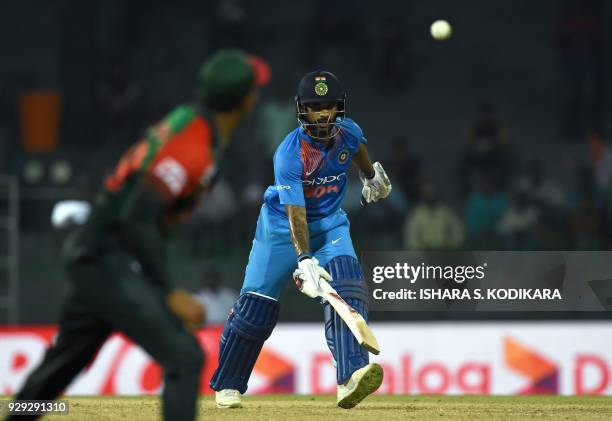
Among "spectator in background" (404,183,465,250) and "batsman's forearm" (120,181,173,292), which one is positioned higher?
"spectator in background" (404,183,465,250)

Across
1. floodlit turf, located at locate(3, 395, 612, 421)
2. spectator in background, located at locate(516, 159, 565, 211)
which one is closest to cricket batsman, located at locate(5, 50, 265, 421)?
floodlit turf, located at locate(3, 395, 612, 421)

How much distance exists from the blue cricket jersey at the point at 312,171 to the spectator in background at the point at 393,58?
30.6 ft

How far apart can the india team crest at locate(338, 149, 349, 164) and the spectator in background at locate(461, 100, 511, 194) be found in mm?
7884

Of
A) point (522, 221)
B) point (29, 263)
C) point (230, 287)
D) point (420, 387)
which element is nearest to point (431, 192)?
point (522, 221)

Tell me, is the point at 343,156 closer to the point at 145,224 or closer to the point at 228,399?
the point at 228,399

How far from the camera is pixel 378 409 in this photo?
8.34 m

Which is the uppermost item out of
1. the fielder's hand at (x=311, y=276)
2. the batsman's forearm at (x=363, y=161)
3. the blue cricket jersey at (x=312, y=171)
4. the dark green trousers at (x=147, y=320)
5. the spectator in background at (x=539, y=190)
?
the spectator in background at (x=539, y=190)

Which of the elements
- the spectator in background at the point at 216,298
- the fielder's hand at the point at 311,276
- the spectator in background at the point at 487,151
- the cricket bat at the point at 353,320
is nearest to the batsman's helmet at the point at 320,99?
the fielder's hand at the point at 311,276

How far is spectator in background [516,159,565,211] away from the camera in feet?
51.2

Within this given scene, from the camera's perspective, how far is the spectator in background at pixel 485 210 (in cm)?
1509

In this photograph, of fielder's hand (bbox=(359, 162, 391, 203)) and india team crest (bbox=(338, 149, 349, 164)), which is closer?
india team crest (bbox=(338, 149, 349, 164))

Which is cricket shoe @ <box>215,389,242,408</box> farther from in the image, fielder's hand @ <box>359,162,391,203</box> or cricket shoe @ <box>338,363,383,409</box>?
fielder's hand @ <box>359,162,391,203</box>

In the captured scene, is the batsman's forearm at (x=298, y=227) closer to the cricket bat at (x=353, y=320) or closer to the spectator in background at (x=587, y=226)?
the cricket bat at (x=353, y=320)

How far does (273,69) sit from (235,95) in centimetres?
1244
